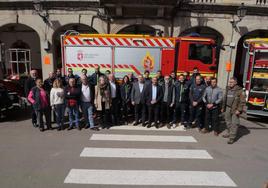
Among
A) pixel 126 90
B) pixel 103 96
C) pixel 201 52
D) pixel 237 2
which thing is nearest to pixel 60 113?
pixel 103 96

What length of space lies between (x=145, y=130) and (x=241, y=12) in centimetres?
926

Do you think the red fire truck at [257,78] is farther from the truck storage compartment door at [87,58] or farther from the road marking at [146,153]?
the truck storage compartment door at [87,58]

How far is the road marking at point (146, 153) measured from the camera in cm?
539

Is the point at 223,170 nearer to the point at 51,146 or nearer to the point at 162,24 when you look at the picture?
the point at 51,146

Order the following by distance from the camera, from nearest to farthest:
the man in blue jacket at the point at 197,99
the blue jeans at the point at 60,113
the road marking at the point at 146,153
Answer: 1. the road marking at the point at 146,153
2. the blue jeans at the point at 60,113
3. the man in blue jacket at the point at 197,99

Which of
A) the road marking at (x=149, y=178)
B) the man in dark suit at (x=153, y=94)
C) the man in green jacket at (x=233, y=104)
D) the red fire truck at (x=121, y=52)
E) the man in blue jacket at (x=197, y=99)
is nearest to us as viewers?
the road marking at (x=149, y=178)

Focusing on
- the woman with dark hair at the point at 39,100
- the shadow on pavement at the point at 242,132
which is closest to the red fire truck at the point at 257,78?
the shadow on pavement at the point at 242,132

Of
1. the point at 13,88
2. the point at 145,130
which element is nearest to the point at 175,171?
the point at 145,130

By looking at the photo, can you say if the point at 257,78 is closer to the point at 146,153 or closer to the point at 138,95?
the point at 138,95

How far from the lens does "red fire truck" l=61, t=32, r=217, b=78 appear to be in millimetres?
8672

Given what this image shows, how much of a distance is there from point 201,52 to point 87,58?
184 inches

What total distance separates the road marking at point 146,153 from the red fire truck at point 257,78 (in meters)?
4.23

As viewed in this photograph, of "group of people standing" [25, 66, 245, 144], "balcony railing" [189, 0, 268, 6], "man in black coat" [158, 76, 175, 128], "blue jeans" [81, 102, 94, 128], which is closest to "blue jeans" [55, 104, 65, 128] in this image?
"group of people standing" [25, 66, 245, 144]

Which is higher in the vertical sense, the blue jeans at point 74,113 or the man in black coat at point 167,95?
the man in black coat at point 167,95
